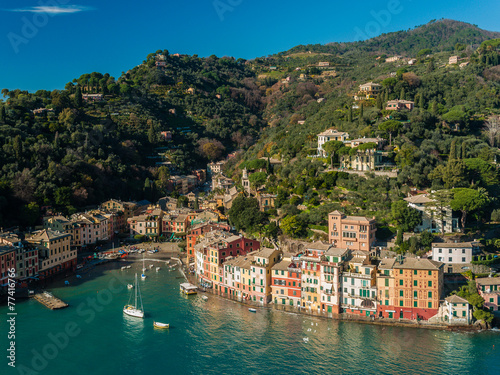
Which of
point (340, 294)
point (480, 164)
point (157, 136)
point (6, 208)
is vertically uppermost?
point (157, 136)

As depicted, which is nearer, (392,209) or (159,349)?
(159,349)

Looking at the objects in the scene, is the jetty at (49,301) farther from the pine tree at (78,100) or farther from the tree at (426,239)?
the pine tree at (78,100)

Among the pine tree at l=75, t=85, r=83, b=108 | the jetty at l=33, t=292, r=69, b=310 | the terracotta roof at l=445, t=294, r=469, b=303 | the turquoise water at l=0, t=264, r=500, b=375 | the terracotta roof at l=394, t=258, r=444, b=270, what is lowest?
the turquoise water at l=0, t=264, r=500, b=375

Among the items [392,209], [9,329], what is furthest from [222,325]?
[392,209]

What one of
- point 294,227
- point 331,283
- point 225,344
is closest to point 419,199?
point 294,227

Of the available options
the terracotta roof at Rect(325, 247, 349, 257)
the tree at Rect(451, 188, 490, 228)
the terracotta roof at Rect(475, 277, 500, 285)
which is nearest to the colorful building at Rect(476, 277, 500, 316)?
the terracotta roof at Rect(475, 277, 500, 285)

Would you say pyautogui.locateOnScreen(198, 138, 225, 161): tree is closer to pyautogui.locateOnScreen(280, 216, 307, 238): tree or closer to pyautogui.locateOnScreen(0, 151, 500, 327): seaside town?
pyautogui.locateOnScreen(0, 151, 500, 327): seaside town

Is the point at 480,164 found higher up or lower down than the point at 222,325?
higher up

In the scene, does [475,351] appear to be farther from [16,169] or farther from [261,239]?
[16,169]
